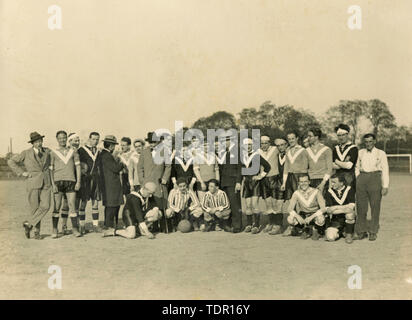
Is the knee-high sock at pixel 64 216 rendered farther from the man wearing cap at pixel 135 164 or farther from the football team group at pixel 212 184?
→ the man wearing cap at pixel 135 164

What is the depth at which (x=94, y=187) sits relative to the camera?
8.38 m

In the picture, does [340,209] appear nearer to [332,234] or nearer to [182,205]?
[332,234]

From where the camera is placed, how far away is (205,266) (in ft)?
19.3

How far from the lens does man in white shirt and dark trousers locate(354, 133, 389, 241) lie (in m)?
7.27

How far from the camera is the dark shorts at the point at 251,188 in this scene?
813 cm

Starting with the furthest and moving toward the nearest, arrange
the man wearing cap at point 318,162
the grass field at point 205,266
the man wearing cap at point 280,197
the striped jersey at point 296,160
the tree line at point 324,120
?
the tree line at point 324,120, the man wearing cap at point 280,197, the striped jersey at point 296,160, the man wearing cap at point 318,162, the grass field at point 205,266

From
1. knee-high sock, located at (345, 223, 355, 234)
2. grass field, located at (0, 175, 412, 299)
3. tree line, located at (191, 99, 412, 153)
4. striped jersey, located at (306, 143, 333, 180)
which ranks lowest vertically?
grass field, located at (0, 175, 412, 299)

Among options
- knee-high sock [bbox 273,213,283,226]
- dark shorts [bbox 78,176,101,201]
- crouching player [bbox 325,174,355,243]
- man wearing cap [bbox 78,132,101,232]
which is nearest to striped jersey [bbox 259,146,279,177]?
knee-high sock [bbox 273,213,283,226]

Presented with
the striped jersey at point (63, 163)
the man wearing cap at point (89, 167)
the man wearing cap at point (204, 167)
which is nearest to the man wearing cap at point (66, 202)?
the man wearing cap at point (89, 167)

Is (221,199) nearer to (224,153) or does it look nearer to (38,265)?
(224,153)

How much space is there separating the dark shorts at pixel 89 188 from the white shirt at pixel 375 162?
4.90 meters

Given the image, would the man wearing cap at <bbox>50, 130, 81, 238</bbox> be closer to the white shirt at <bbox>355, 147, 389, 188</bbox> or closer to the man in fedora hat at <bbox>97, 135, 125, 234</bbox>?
the man in fedora hat at <bbox>97, 135, 125, 234</bbox>

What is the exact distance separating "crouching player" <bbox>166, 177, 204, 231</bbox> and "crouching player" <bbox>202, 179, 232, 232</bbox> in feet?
0.48

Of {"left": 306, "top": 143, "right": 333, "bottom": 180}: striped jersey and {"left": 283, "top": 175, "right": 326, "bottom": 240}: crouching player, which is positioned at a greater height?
{"left": 306, "top": 143, "right": 333, "bottom": 180}: striped jersey
